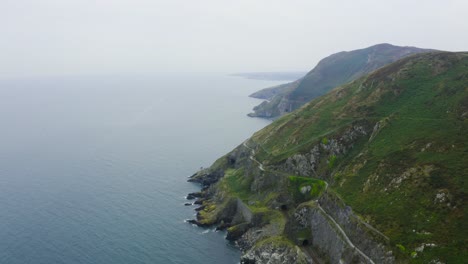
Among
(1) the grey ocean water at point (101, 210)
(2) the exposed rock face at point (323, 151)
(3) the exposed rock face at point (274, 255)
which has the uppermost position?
(2) the exposed rock face at point (323, 151)

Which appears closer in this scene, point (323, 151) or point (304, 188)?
point (304, 188)

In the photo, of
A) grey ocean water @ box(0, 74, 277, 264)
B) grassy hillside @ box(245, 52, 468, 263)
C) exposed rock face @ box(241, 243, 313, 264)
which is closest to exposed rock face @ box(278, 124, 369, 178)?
grassy hillside @ box(245, 52, 468, 263)

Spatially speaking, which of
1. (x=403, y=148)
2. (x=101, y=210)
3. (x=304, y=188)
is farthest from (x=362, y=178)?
(x=101, y=210)

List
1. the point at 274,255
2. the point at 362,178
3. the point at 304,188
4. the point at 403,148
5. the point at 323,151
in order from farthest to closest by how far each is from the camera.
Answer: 1. the point at 323,151
2. the point at 304,188
3. the point at 403,148
4. the point at 362,178
5. the point at 274,255

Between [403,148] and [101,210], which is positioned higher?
[403,148]

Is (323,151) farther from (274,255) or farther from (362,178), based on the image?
(274,255)

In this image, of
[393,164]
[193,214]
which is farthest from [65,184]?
[393,164]

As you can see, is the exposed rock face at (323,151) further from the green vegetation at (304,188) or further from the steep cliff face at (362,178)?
the green vegetation at (304,188)

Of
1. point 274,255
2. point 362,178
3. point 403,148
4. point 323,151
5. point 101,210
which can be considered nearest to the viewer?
point 274,255

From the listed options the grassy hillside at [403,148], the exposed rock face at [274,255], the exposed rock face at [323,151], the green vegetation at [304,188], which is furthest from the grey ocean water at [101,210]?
the grassy hillside at [403,148]
